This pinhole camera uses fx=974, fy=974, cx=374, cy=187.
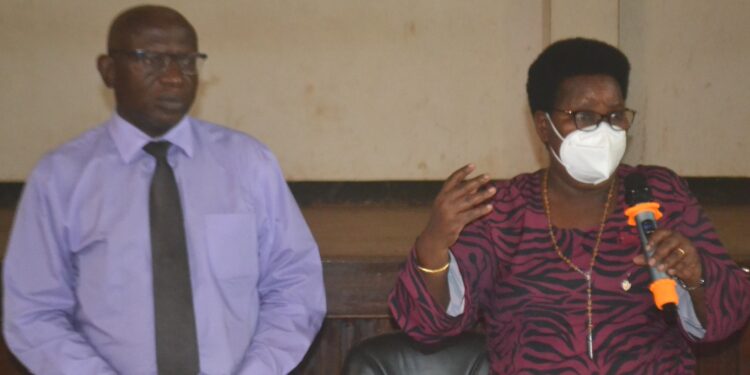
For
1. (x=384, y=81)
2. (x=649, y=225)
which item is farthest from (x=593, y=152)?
(x=384, y=81)

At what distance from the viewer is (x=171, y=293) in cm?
248

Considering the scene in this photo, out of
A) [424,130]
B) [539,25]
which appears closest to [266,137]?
[424,130]

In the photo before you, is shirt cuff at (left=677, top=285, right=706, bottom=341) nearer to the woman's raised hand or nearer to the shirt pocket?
the woman's raised hand

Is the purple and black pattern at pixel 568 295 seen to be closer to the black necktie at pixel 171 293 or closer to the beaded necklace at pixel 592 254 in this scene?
the beaded necklace at pixel 592 254

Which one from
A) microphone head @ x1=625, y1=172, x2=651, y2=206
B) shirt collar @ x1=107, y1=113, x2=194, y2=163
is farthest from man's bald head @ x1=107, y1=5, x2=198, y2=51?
microphone head @ x1=625, y1=172, x2=651, y2=206

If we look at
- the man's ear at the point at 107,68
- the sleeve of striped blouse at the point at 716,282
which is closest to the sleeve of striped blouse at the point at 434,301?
the sleeve of striped blouse at the point at 716,282

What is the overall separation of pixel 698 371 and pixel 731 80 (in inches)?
114

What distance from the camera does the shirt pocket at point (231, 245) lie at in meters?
2.54

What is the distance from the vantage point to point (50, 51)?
5793 mm

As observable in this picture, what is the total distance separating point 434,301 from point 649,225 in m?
0.63

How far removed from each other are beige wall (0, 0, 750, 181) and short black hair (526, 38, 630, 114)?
2999 millimetres

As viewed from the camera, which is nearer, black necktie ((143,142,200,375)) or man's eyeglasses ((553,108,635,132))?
black necktie ((143,142,200,375))

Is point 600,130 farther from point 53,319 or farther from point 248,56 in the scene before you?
point 248,56

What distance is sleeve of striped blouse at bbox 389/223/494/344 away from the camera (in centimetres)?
260
